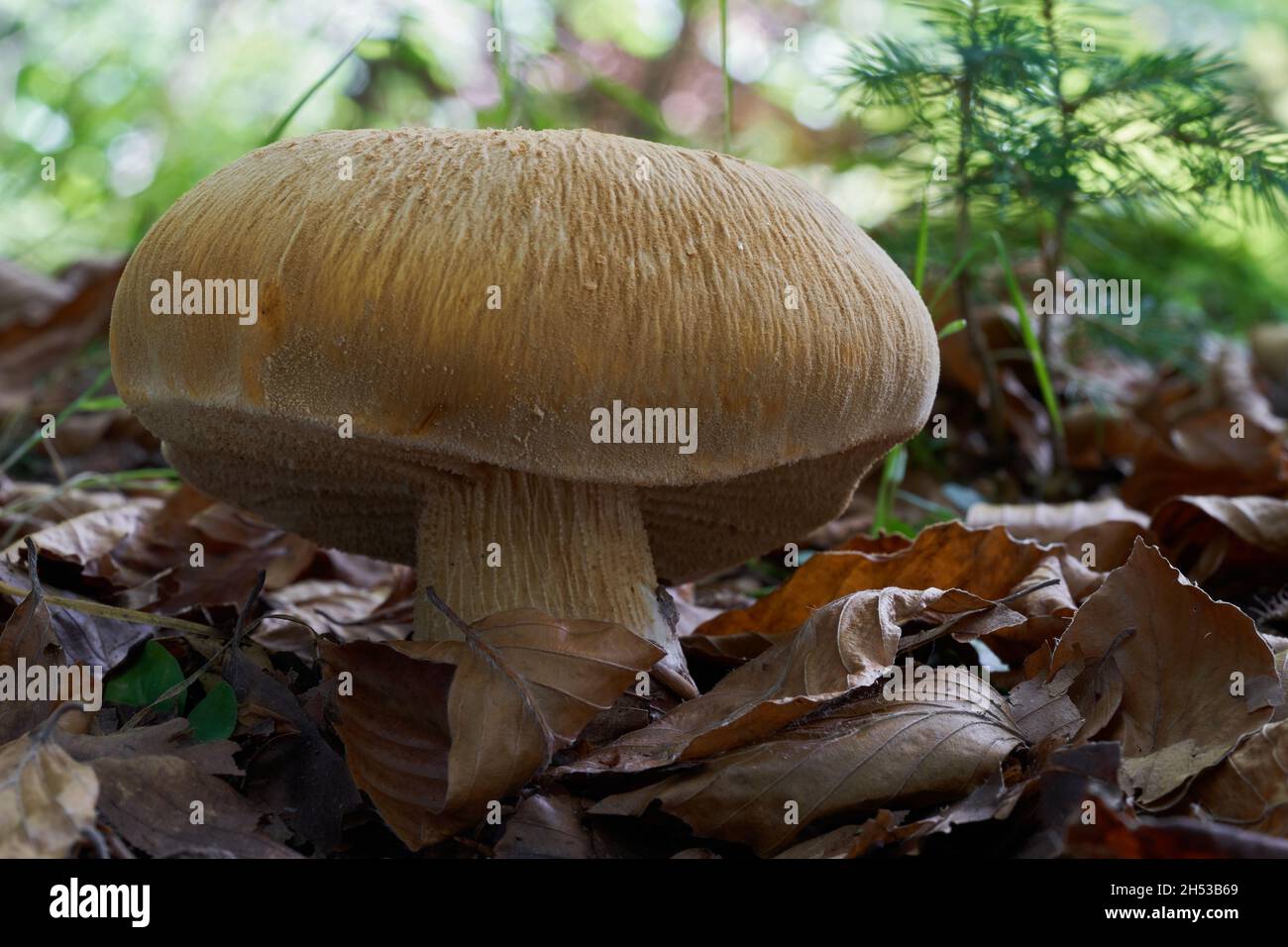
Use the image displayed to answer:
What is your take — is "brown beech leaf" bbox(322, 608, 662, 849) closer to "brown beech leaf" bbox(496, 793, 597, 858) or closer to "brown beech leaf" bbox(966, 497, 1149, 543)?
"brown beech leaf" bbox(496, 793, 597, 858)

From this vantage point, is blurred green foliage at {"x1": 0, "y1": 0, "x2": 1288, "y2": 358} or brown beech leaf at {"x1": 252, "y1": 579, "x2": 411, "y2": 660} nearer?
brown beech leaf at {"x1": 252, "y1": 579, "x2": 411, "y2": 660}

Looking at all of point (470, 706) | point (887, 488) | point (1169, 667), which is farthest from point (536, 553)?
point (887, 488)

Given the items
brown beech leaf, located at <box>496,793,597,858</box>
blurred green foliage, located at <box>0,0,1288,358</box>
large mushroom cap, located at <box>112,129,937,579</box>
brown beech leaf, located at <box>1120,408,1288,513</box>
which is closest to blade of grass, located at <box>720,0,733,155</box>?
blurred green foliage, located at <box>0,0,1288,358</box>

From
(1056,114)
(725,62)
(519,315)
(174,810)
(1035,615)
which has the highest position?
(725,62)

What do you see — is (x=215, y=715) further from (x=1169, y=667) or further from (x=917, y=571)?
(x=1169, y=667)

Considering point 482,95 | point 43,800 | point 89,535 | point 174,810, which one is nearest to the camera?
point 43,800

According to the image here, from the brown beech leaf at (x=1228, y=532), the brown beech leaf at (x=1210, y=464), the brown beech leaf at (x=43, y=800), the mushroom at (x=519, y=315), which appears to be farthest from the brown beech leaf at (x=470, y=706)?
the brown beech leaf at (x=1210, y=464)

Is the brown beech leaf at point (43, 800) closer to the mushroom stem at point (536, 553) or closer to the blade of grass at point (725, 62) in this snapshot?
the mushroom stem at point (536, 553)
